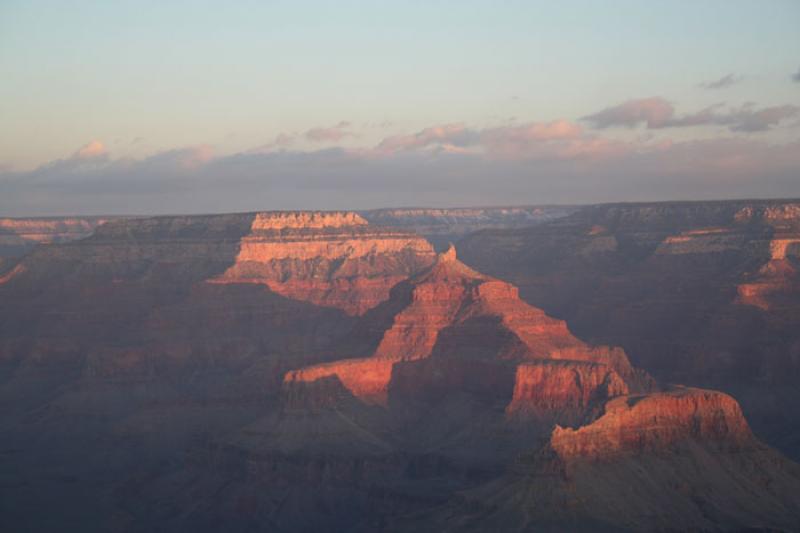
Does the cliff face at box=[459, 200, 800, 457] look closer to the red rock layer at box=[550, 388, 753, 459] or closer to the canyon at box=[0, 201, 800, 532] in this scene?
the canyon at box=[0, 201, 800, 532]

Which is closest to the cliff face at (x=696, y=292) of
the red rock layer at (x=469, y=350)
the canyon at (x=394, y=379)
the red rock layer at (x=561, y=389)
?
the canyon at (x=394, y=379)

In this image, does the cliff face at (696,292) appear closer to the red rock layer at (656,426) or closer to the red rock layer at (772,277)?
the red rock layer at (772,277)

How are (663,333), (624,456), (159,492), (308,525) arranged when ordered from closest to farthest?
1. (624,456)
2. (308,525)
3. (159,492)
4. (663,333)

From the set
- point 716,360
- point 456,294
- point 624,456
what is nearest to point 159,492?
point 456,294

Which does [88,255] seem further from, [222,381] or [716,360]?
[716,360]

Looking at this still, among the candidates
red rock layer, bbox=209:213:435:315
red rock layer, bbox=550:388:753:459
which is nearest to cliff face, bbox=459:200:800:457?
red rock layer, bbox=209:213:435:315

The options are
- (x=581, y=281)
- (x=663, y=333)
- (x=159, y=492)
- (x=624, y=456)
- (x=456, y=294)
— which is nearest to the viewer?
(x=624, y=456)

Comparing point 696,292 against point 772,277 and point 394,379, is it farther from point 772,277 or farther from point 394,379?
point 394,379
